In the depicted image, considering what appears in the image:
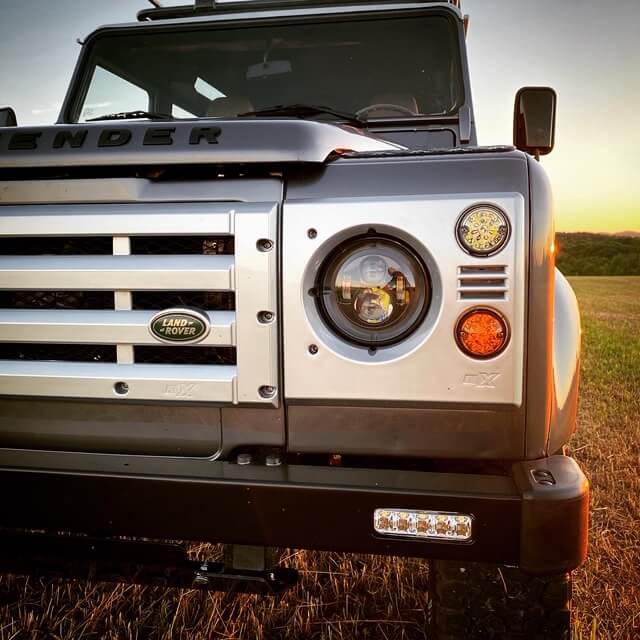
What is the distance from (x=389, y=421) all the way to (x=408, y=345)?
0.20 meters

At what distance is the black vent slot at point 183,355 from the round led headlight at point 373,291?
0.31m

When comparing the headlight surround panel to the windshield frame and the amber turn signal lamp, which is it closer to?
the amber turn signal lamp

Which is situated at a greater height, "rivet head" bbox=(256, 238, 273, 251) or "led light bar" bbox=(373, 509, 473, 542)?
"rivet head" bbox=(256, 238, 273, 251)

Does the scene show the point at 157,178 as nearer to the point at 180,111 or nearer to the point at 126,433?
the point at 126,433

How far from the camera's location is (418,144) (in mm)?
2979

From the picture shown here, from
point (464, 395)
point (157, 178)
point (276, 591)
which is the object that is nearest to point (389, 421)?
point (464, 395)

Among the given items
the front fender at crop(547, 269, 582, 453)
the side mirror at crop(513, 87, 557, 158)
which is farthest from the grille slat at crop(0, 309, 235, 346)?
the side mirror at crop(513, 87, 557, 158)

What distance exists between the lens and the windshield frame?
9.85 ft

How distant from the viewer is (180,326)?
69.3 inches

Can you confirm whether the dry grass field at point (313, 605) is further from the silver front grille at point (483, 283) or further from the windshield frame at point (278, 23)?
the windshield frame at point (278, 23)

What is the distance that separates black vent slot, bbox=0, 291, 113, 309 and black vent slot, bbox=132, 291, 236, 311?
0.17 m

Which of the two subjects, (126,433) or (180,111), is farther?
(180,111)

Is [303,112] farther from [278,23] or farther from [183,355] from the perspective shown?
A: [183,355]

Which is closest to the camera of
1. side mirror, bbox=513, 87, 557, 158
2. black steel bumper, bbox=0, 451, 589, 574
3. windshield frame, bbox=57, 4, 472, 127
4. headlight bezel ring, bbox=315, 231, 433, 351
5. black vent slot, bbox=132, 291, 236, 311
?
black steel bumper, bbox=0, 451, 589, 574
